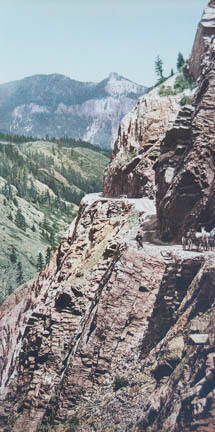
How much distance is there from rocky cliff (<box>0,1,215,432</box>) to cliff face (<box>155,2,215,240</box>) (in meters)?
0.08

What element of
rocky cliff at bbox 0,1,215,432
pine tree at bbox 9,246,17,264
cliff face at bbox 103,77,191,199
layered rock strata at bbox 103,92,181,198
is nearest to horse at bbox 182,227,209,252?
rocky cliff at bbox 0,1,215,432

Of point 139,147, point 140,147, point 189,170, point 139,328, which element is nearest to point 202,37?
point 139,147

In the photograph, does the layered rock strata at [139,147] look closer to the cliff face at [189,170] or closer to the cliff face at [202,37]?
the cliff face at [202,37]

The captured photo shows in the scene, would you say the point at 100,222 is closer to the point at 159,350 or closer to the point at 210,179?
the point at 210,179

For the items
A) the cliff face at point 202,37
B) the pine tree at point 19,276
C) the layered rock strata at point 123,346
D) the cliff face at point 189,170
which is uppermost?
the cliff face at point 202,37

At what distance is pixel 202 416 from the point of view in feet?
79.5

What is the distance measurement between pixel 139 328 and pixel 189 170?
11.2m

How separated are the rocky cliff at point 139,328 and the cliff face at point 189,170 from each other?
0.08 m

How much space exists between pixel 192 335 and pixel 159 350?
378 cm

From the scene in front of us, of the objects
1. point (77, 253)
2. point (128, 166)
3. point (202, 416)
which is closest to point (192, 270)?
point (202, 416)

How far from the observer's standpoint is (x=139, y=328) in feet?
115

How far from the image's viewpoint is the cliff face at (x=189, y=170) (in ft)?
128

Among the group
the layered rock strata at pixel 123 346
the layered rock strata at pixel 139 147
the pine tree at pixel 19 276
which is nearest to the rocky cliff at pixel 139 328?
the layered rock strata at pixel 123 346

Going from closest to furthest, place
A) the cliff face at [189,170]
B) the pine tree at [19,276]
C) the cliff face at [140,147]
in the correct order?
the cliff face at [189,170]
the cliff face at [140,147]
the pine tree at [19,276]
